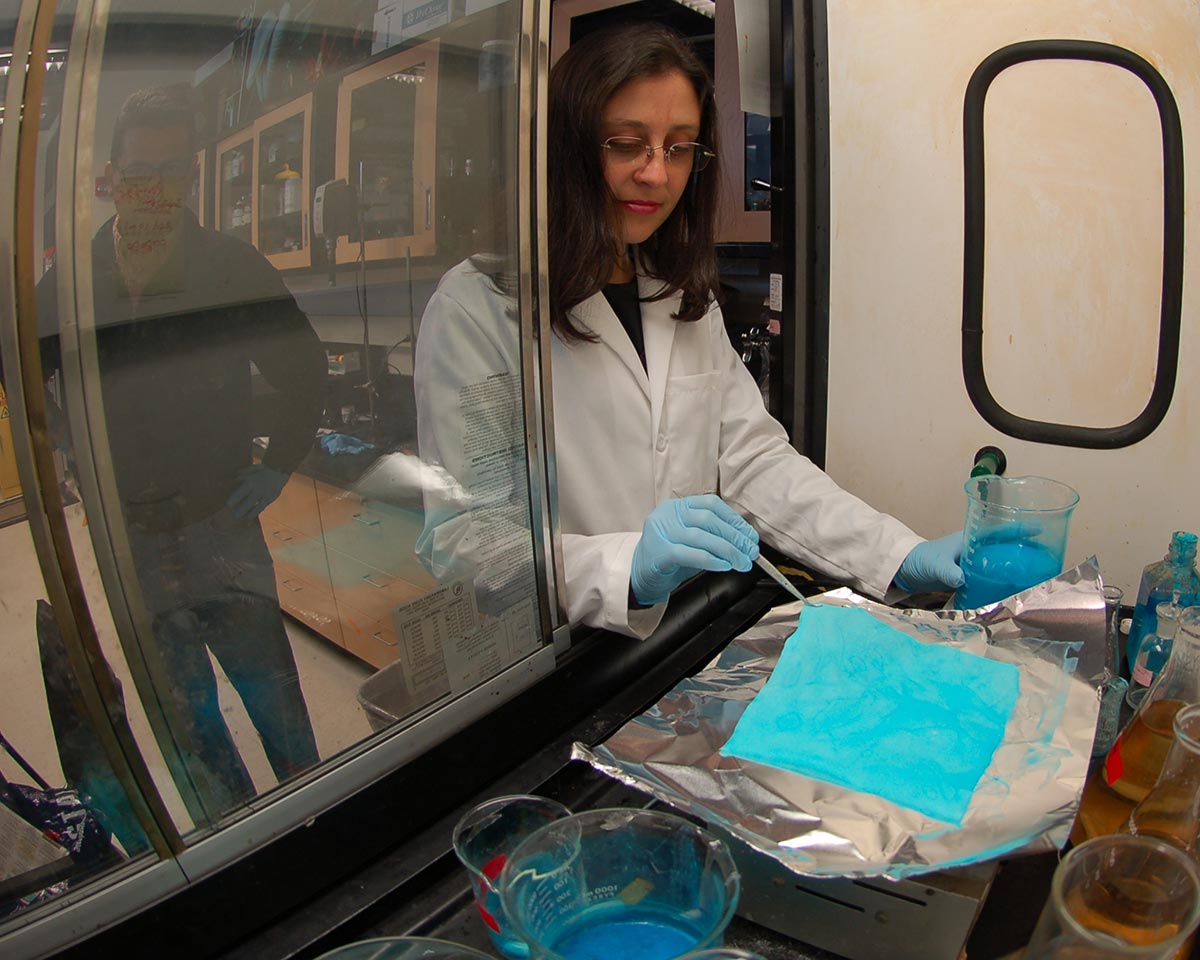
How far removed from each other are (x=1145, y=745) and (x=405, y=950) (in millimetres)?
743

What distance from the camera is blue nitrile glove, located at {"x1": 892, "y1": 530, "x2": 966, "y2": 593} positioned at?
126cm

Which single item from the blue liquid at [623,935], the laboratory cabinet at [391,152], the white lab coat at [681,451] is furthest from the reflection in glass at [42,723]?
the white lab coat at [681,451]

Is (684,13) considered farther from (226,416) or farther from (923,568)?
(226,416)

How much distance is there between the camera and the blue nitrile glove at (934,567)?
49.7 inches

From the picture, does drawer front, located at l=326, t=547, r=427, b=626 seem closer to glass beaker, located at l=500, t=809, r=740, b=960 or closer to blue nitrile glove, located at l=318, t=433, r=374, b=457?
blue nitrile glove, located at l=318, t=433, r=374, b=457

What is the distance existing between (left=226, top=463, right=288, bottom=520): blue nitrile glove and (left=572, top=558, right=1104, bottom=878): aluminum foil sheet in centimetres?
36

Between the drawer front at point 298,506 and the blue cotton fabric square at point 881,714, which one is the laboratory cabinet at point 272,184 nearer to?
the drawer front at point 298,506

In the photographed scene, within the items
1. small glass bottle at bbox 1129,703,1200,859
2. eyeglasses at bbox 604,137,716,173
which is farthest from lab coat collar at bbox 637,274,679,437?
small glass bottle at bbox 1129,703,1200,859

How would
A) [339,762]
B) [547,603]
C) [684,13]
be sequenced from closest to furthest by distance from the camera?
[339,762] < [547,603] < [684,13]

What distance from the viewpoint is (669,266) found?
149 cm

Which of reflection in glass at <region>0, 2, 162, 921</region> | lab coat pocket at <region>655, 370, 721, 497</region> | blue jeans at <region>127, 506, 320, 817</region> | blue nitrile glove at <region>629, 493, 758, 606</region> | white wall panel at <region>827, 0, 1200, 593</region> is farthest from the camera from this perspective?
lab coat pocket at <region>655, 370, 721, 497</region>

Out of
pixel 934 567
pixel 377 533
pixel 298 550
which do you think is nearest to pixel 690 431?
pixel 934 567

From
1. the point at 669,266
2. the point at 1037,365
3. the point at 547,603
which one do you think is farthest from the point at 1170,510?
the point at 547,603

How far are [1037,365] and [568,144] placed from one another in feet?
3.11
